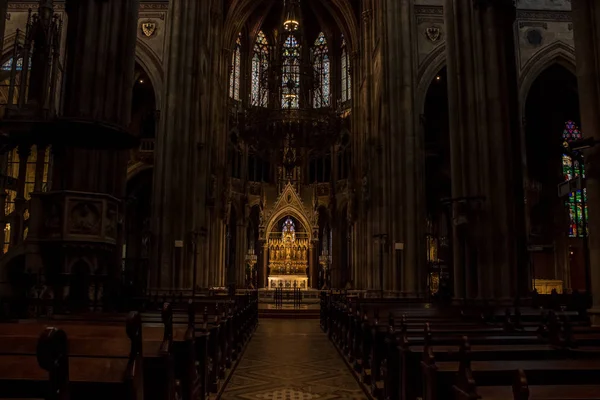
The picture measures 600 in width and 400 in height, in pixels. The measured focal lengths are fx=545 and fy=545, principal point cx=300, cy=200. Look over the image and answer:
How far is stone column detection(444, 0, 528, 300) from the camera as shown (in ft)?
37.5

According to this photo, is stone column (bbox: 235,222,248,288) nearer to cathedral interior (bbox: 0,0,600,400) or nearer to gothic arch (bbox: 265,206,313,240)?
cathedral interior (bbox: 0,0,600,400)

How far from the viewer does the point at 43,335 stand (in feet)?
6.31

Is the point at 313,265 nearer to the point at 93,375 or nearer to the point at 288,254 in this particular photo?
the point at 288,254

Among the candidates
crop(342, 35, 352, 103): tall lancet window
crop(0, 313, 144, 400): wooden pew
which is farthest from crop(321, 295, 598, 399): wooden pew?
crop(342, 35, 352, 103): tall lancet window

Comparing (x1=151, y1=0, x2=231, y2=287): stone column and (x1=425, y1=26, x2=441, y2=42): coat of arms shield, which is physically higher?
(x1=425, y1=26, x2=441, y2=42): coat of arms shield

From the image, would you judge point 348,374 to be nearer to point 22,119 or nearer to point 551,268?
point 22,119

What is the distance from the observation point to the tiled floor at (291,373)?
23.7ft

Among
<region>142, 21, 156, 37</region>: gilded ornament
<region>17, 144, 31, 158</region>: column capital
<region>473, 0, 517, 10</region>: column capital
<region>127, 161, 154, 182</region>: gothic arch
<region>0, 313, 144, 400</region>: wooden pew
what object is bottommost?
<region>0, 313, 144, 400</region>: wooden pew

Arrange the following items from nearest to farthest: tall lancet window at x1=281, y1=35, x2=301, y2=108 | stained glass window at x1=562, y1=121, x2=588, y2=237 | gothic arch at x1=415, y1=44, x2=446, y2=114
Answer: gothic arch at x1=415, y1=44, x2=446, y2=114
tall lancet window at x1=281, y1=35, x2=301, y2=108
stained glass window at x1=562, y1=121, x2=588, y2=237

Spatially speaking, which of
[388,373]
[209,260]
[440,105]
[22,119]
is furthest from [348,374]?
[440,105]

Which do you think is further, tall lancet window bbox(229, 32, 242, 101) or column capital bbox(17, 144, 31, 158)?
tall lancet window bbox(229, 32, 242, 101)

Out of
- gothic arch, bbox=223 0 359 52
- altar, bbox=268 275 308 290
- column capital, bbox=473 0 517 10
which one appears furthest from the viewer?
gothic arch, bbox=223 0 359 52

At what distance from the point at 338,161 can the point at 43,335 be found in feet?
123

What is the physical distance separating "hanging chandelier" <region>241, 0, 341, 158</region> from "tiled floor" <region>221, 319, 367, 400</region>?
407 inches
